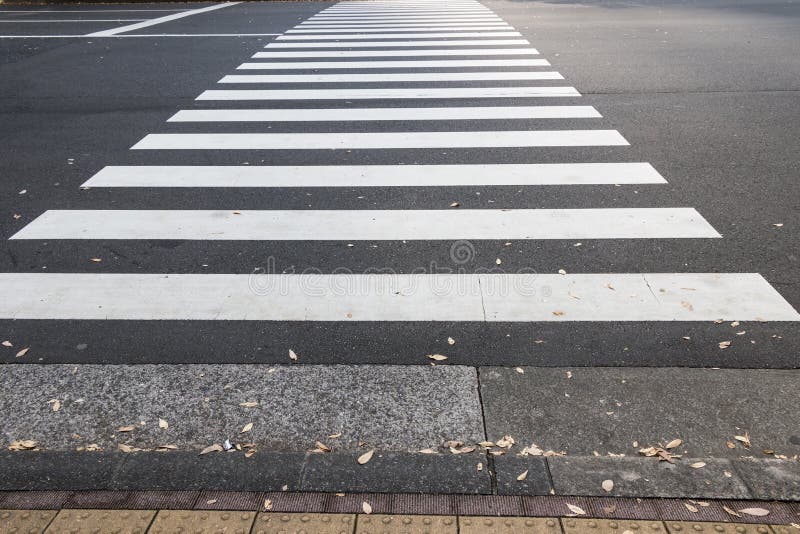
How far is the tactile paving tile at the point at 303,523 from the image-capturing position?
2.93 m

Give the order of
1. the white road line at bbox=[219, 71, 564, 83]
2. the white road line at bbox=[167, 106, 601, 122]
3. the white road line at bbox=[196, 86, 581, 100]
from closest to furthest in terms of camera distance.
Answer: the white road line at bbox=[167, 106, 601, 122]
the white road line at bbox=[196, 86, 581, 100]
the white road line at bbox=[219, 71, 564, 83]

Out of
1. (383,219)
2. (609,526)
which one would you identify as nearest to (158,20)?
(383,219)

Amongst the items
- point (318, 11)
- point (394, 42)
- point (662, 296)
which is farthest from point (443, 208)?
point (318, 11)

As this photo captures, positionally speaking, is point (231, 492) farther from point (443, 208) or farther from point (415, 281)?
point (443, 208)

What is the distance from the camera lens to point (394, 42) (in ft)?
49.3

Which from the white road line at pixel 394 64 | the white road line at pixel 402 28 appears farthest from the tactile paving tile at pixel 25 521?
the white road line at pixel 402 28

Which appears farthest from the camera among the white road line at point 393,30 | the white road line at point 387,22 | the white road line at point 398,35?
the white road line at point 387,22

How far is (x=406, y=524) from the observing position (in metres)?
2.95

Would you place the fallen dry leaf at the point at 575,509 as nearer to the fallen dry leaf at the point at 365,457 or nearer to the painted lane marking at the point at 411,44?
the fallen dry leaf at the point at 365,457

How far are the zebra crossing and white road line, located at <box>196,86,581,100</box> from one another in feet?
0.15

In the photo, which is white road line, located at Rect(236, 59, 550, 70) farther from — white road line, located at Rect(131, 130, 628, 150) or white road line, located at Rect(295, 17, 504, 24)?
white road line, located at Rect(295, 17, 504, 24)

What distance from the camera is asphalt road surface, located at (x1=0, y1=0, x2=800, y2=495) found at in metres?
3.94

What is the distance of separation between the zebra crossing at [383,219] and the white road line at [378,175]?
0.03m

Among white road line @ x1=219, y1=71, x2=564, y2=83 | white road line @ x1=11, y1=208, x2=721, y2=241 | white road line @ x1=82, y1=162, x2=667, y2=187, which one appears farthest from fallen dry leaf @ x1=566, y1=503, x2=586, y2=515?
white road line @ x1=219, y1=71, x2=564, y2=83
